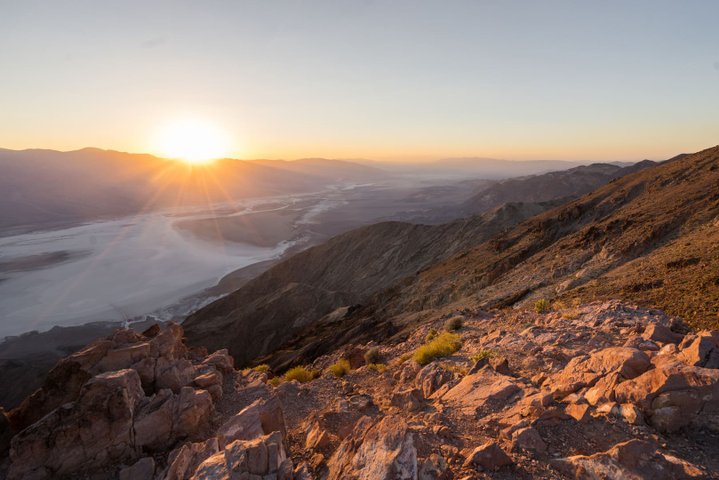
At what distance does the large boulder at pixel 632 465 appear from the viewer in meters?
3.79

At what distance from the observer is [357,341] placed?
1941cm

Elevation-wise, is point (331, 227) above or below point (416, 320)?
below

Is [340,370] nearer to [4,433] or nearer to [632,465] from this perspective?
[4,433]

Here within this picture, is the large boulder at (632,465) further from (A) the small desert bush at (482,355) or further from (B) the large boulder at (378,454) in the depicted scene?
(A) the small desert bush at (482,355)

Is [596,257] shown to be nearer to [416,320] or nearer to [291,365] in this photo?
[416,320]

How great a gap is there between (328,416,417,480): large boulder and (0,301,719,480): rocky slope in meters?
0.02

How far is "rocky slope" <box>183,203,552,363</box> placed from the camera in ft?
111

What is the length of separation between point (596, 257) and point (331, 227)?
9100cm

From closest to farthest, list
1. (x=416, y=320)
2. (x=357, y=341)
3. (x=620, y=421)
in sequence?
(x=620, y=421) < (x=416, y=320) < (x=357, y=341)

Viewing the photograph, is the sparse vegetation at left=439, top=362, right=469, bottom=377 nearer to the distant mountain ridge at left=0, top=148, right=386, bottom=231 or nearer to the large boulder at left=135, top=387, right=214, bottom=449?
the large boulder at left=135, top=387, right=214, bottom=449

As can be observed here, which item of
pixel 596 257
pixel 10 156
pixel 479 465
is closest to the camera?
Result: pixel 479 465

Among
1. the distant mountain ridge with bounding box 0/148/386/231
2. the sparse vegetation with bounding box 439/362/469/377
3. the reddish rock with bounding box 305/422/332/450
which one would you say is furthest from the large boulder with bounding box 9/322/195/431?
the distant mountain ridge with bounding box 0/148/386/231

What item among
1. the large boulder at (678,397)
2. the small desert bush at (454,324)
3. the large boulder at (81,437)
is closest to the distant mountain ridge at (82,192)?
the large boulder at (81,437)

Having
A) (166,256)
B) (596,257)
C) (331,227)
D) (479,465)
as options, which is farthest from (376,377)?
(331,227)
